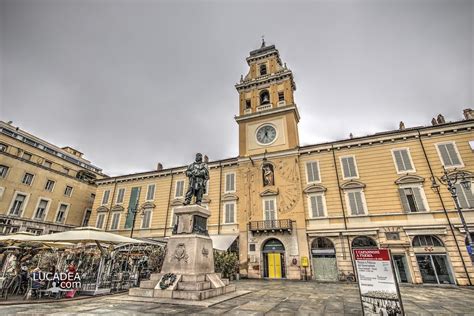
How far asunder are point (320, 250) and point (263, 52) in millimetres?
22617

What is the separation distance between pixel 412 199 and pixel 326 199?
586 centimetres

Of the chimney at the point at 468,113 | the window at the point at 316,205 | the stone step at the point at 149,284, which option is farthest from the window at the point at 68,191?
the chimney at the point at 468,113

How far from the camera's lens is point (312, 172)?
797 inches

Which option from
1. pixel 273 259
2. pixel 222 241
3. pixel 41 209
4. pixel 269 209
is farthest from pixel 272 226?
pixel 41 209

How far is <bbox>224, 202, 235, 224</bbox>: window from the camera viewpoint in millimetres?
21773

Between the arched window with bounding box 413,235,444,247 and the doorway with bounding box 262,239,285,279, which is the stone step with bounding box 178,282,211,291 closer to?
the doorway with bounding box 262,239,285,279

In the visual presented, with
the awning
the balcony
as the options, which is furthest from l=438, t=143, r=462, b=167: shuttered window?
the awning

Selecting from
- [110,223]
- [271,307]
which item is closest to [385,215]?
[271,307]

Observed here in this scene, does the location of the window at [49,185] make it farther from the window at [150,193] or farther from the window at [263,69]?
the window at [263,69]

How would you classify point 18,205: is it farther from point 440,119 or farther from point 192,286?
point 440,119

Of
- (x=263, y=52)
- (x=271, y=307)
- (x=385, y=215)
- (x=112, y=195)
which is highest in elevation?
(x=263, y=52)

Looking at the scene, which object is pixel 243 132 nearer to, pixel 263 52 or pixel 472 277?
pixel 263 52

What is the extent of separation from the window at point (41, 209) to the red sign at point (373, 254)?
3139cm

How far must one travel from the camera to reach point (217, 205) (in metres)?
22.8
